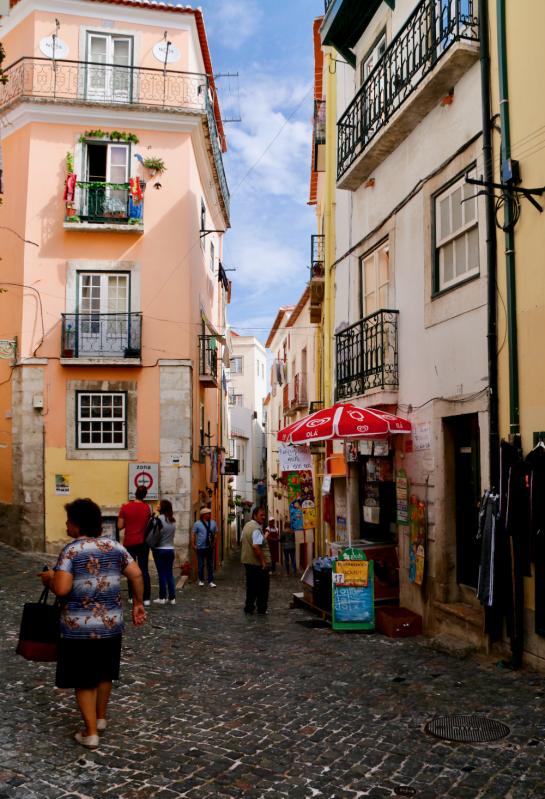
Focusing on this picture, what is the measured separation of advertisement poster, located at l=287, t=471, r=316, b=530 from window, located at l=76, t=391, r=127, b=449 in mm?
4161

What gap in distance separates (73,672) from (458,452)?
5642 millimetres

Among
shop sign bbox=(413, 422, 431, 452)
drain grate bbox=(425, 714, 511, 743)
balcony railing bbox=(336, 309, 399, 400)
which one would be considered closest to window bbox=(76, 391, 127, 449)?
balcony railing bbox=(336, 309, 399, 400)

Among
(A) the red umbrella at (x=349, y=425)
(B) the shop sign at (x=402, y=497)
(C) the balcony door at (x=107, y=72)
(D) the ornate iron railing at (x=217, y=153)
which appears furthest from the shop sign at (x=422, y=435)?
(C) the balcony door at (x=107, y=72)

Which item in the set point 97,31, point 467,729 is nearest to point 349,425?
point 467,729

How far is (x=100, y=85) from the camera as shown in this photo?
721 inches

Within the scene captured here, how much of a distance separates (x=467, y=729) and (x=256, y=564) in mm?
5961

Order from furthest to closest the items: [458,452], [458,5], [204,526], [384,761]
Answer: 1. [204,526]
2. [458,452]
3. [458,5]
4. [384,761]

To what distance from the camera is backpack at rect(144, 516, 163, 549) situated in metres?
11.7

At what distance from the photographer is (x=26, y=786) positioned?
464cm

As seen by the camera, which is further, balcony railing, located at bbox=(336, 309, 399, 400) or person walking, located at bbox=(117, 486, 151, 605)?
person walking, located at bbox=(117, 486, 151, 605)

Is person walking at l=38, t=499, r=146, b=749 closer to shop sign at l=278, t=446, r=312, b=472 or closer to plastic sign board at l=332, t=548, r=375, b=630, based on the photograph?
plastic sign board at l=332, t=548, r=375, b=630

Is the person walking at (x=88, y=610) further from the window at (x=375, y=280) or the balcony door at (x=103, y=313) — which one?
the balcony door at (x=103, y=313)

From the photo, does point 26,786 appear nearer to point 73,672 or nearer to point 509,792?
point 73,672

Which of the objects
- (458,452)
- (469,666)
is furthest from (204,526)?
(469,666)
